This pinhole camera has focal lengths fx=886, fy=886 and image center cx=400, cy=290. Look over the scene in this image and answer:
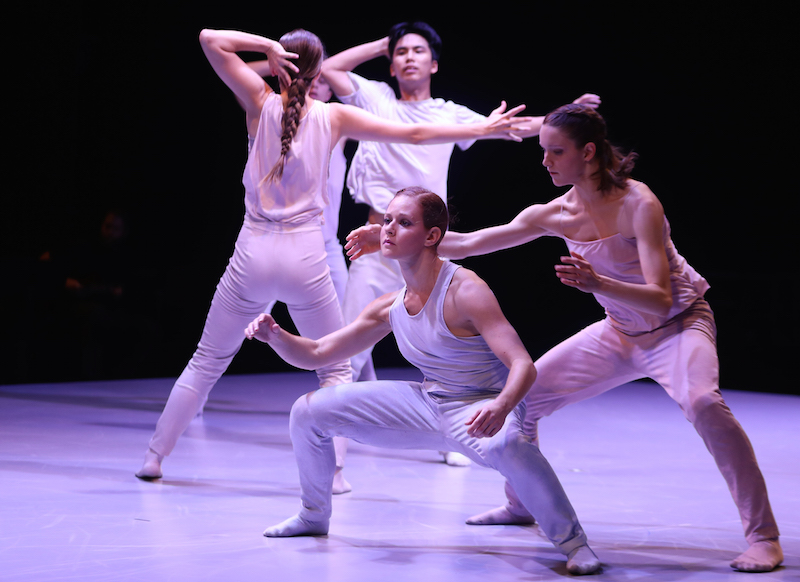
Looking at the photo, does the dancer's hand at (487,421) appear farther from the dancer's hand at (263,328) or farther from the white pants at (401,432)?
the dancer's hand at (263,328)

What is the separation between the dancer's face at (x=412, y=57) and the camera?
4.07 metres

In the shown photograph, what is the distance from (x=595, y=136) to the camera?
8.71ft

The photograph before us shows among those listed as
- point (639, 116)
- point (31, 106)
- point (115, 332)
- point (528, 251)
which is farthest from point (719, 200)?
point (31, 106)

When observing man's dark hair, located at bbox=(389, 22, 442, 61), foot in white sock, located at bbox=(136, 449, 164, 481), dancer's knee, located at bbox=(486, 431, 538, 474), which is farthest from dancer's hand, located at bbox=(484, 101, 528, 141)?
foot in white sock, located at bbox=(136, 449, 164, 481)

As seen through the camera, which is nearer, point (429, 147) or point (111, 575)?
point (111, 575)

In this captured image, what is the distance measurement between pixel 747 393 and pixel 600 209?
14.8ft

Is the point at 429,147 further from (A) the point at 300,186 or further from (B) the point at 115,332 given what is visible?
(B) the point at 115,332

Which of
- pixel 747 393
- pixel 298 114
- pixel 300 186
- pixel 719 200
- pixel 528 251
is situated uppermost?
pixel 298 114

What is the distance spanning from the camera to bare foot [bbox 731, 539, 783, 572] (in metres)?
2.35

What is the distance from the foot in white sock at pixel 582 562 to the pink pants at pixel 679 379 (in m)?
0.44

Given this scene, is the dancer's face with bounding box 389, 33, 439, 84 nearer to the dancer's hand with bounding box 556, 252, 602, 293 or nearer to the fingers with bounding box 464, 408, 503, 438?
the dancer's hand with bounding box 556, 252, 602, 293

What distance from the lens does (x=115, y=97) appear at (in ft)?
22.9

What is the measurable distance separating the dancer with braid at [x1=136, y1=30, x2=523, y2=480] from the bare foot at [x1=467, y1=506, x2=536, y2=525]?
2.48 ft

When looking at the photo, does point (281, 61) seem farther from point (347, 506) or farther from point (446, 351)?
point (347, 506)
